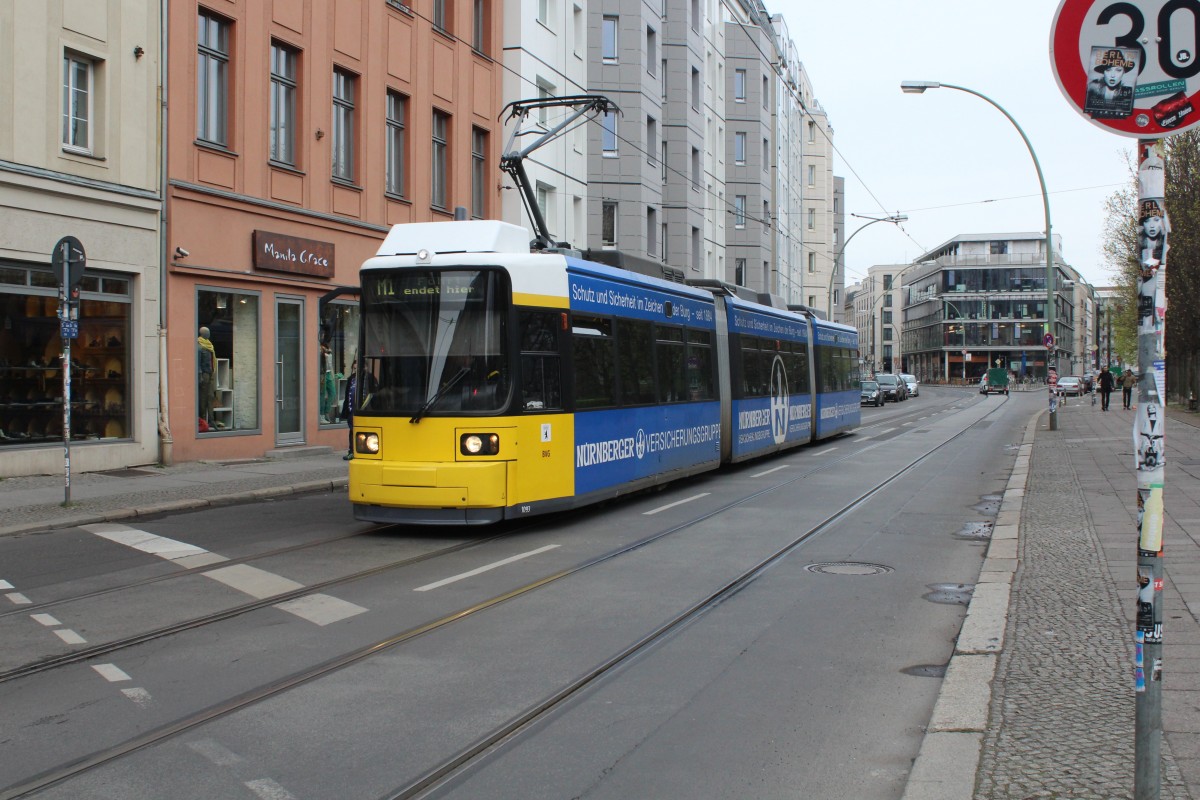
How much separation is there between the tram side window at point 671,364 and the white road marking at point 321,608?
7.40 metres

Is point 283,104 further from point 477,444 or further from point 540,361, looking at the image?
point 477,444

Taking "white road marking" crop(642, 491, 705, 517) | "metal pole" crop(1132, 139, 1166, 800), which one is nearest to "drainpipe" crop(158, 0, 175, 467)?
"white road marking" crop(642, 491, 705, 517)

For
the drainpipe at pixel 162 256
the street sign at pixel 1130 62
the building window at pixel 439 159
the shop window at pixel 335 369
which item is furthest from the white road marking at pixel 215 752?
the building window at pixel 439 159

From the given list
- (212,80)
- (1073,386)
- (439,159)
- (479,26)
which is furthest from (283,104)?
(1073,386)

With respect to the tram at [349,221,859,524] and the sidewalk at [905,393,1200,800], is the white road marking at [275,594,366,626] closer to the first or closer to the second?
the tram at [349,221,859,524]

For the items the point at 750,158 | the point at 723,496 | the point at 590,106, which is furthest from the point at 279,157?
the point at 750,158

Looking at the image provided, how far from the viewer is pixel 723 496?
1490 centimetres

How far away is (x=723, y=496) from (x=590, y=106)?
7.71 metres

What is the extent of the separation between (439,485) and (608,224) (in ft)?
94.8

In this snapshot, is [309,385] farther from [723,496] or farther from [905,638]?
[905,638]

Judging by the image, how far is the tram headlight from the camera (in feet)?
35.8

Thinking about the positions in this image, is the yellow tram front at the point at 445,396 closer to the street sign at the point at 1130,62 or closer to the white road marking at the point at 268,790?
the white road marking at the point at 268,790

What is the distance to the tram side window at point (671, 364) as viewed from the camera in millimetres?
14852

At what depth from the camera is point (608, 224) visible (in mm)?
38844
